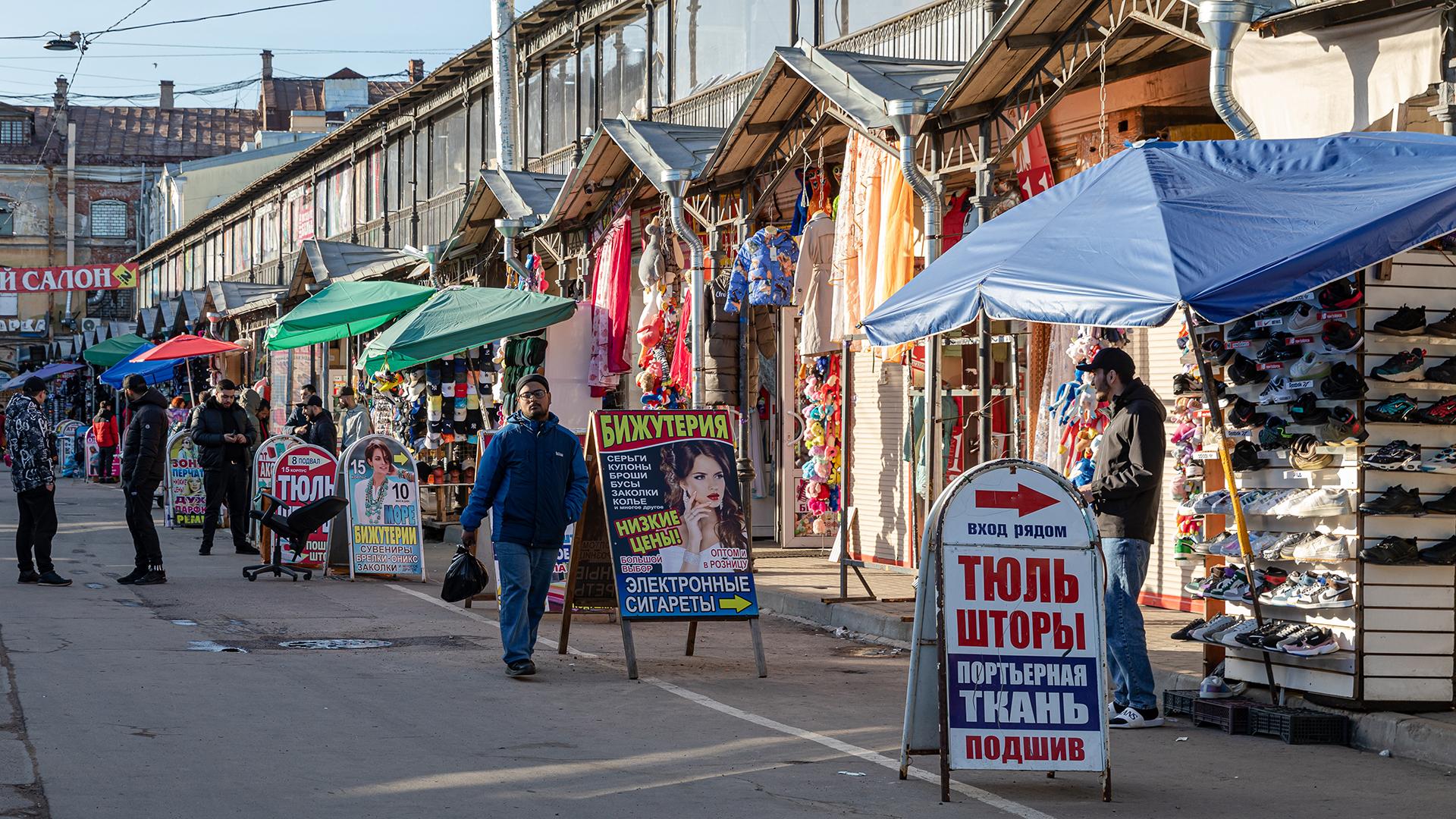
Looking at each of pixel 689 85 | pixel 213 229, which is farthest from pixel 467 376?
pixel 213 229

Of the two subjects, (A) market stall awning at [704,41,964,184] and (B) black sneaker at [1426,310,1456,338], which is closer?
(B) black sneaker at [1426,310,1456,338]

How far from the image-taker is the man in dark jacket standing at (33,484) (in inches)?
586

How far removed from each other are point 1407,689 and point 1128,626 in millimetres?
1371

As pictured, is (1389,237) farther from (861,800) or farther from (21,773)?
(21,773)

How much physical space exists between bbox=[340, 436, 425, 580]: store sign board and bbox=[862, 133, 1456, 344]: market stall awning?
8.38m

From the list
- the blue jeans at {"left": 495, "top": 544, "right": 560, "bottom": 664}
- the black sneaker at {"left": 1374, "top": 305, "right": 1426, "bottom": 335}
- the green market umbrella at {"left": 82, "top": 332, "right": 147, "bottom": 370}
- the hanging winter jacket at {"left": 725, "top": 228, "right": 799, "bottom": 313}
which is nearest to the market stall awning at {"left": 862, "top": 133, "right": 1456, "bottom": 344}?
the black sneaker at {"left": 1374, "top": 305, "right": 1426, "bottom": 335}

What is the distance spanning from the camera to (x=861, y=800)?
271 inches

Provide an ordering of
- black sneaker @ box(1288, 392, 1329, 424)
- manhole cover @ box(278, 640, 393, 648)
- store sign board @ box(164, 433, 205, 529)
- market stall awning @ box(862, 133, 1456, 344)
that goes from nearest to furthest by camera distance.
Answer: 1. market stall awning @ box(862, 133, 1456, 344)
2. black sneaker @ box(1288, 392, 1329, 424)
3. manhole cover @ box(278, 640, 393, 648)
4. store sign board @ box(164, 433, 205, 529)

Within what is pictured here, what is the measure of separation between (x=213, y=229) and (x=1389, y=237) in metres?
55.9

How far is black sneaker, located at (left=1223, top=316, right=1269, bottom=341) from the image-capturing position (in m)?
8.93

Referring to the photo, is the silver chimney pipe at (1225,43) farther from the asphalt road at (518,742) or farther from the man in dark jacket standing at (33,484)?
the man in dark jacket standing at (33,484)

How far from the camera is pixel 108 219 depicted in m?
75.5

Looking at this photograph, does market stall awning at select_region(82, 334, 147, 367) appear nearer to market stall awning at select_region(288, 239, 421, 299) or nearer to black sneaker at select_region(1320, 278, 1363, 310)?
market stall awning at select_region(288, 239, 421, 299)

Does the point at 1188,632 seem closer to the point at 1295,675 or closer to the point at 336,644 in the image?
the point at 1295,675
